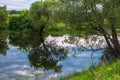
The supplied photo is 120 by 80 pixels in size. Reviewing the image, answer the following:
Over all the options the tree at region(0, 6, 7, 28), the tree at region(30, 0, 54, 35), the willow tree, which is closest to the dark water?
the willow tree

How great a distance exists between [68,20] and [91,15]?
222 cm

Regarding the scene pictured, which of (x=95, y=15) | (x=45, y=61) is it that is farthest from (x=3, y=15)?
(x=95, y=15)

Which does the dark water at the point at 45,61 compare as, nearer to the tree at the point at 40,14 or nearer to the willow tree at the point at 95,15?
the willow tree at the point at 95,15

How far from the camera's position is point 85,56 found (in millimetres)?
39062

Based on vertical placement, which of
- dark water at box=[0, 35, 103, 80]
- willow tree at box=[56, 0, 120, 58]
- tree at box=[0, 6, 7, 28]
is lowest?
tree at box=[0, 6, 7, 28]

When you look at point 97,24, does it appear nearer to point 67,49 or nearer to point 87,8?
point 87,8

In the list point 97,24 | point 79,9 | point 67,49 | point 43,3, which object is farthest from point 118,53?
point 43,3

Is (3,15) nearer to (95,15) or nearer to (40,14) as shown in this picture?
(40,14)

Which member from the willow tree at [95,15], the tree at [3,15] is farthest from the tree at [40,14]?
the willow tree at [95,15]

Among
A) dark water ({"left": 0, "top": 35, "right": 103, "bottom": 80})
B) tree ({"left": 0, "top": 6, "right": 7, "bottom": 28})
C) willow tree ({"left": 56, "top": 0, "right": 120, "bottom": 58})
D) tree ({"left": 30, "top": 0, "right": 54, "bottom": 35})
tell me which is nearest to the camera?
willow tree ({"left": 56, "top": 0, "right": 120, "bottom": 58})

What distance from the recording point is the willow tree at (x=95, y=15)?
99.5 feet

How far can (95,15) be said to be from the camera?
1219 inches

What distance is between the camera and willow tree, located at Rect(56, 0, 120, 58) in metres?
30.3

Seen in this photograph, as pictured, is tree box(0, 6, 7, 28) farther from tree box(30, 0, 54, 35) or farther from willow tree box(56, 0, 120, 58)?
willow tree box(56, 0, 120, 58)
